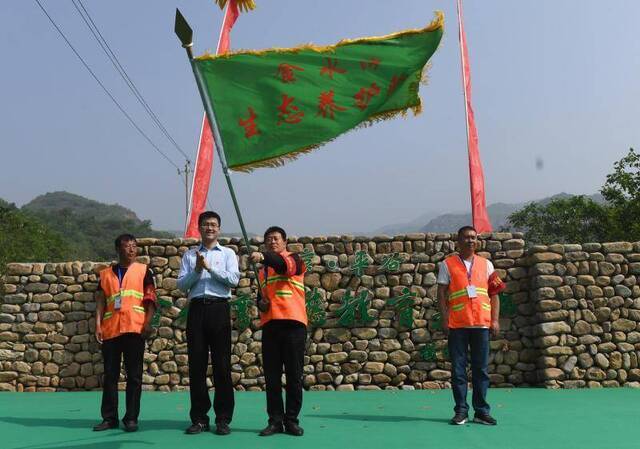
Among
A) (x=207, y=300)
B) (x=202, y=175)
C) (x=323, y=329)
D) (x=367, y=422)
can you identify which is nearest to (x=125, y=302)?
(x=207, y=300)

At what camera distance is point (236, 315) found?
729 centimetres

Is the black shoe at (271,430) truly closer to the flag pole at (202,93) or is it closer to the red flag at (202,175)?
the flag pole at (202,93)

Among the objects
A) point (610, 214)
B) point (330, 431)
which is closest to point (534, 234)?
point (610, 214)

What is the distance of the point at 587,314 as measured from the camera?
7.17 metres

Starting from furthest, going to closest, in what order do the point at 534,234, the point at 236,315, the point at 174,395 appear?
the point at 534,234 → the point at 236,315 → the point at 174,395

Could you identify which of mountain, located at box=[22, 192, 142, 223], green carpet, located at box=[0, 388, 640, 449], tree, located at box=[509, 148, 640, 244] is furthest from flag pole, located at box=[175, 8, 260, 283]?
mountain, located at box=[22, 192, 142, 223]

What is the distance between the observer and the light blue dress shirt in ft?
13.7

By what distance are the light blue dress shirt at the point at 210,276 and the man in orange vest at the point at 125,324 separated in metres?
0.51

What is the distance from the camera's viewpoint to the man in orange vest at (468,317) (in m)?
4.50

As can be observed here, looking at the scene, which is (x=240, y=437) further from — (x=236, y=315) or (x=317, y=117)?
(x=236, y=315)

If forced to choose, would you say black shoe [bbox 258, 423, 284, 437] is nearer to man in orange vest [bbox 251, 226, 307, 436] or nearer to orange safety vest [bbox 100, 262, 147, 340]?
man in orange vest [bbox 251, 226, 307, 436]

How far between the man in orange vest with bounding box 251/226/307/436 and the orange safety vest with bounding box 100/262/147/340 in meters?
0.96

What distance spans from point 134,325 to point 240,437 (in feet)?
3.62

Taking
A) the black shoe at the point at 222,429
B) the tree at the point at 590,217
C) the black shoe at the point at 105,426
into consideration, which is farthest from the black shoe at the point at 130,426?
the tree at the point at 590,217
